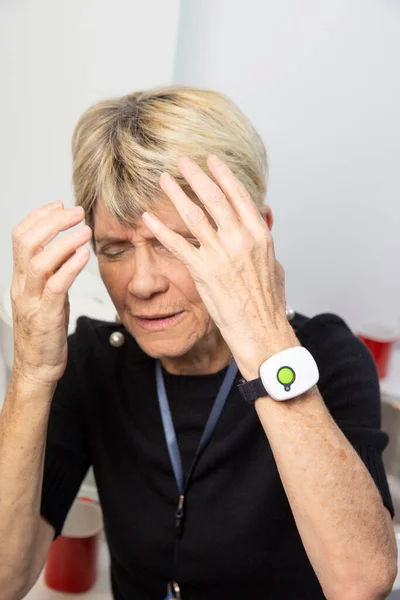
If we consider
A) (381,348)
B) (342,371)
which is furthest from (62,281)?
(381,348)

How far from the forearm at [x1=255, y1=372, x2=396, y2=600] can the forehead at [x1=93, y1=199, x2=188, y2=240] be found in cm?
34

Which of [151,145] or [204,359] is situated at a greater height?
[151,145]

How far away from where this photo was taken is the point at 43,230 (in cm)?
103

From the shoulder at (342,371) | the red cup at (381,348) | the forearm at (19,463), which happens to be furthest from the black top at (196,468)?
the red cup at (381,348)

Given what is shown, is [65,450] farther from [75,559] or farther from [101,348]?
[75,559]

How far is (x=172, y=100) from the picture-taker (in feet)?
3.89

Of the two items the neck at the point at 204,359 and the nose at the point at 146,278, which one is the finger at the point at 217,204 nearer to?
the nose at the point at 146,278

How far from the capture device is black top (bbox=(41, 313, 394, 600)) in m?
1.26

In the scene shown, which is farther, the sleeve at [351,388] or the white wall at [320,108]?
the white wall at [320,108]

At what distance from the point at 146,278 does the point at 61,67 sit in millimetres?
1184

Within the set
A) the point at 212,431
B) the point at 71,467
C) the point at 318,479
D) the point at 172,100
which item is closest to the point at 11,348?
the point at 71,467

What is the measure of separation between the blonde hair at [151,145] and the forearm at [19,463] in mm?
326

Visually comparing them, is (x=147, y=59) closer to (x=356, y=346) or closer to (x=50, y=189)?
(x=50, y=189)

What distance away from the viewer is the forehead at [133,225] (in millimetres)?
1133
